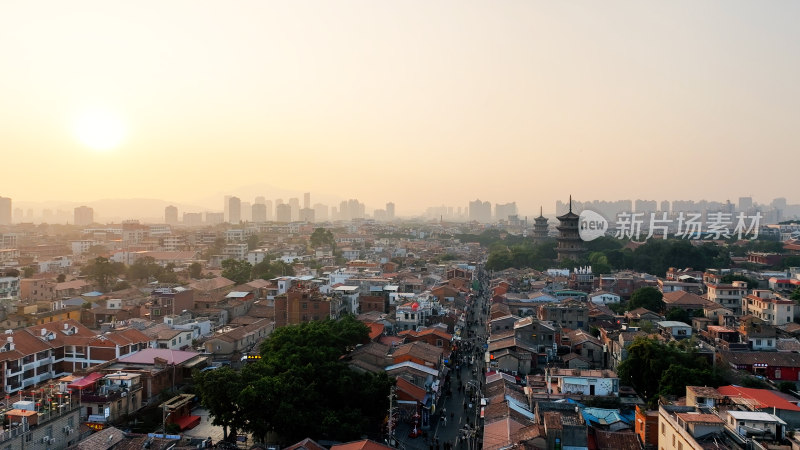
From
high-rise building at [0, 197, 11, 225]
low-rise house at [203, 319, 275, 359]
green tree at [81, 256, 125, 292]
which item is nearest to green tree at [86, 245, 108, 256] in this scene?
green tree at [81, 256, 125, 292]

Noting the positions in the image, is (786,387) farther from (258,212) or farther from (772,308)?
(258,212)

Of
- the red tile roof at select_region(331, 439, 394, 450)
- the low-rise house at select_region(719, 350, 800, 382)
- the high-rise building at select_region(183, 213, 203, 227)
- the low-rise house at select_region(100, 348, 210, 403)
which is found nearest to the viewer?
the red tile roof at select_region(331, 439, 394, 450)

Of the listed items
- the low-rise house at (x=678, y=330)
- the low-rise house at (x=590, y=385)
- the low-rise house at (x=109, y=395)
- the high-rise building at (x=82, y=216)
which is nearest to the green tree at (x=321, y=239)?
the low-rise house at (x=678, y=330)

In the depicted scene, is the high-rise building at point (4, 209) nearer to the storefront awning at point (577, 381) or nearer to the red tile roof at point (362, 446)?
the red tile roof at point (362, 446)

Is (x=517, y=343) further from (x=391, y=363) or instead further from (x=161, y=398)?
(x=161, y=398)

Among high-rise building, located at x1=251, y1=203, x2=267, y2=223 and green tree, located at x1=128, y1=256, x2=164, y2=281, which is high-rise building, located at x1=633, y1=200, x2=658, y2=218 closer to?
high-rise building, located at x1=251, y1=203, x2=267, y2=223

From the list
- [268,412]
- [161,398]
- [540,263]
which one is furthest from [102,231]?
[268,412]
